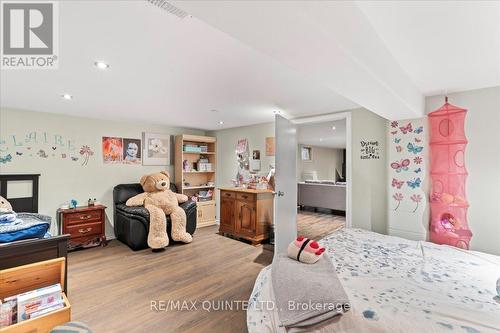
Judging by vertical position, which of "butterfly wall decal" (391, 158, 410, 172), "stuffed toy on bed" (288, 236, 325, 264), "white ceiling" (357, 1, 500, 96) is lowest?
"stuffed toy on bed" (288, 236, 325, 264)

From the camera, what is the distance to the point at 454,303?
1.31 meters

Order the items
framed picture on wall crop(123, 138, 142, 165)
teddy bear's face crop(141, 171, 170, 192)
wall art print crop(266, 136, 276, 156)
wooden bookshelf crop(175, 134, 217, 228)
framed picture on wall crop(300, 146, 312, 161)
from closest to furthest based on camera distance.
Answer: teddy bear's face crop(141, 171, 170, 192), wall art print crop(266, 136, 276, 156), framed picture on wall crop(123, 138, 142, 165), wooden bookshelf crop(175, 134, 217, 228), framed picture on wall crop(300, 146, 312, 161)

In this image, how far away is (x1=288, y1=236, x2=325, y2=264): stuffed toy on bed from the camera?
1.65 m

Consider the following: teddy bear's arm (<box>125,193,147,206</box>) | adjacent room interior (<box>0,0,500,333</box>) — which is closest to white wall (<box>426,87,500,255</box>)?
adjacent room interior (<box>0,0,500,333</box>)

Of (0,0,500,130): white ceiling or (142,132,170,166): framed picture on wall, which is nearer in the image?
(0,0,500,130): white ceiling

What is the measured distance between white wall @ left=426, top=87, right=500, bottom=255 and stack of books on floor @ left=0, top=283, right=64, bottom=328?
3682 mm

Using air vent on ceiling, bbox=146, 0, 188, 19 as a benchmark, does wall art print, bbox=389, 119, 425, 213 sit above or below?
below

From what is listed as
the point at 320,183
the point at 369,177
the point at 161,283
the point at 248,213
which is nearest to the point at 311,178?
the point at 320,183

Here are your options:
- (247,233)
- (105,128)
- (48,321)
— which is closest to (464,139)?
(247,233)

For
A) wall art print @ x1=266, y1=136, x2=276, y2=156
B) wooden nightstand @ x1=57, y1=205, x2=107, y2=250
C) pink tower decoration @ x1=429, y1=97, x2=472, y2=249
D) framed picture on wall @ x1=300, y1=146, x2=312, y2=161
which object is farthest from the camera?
framed picture on wall @ x1=300, y1=146, x2=312, y2=161

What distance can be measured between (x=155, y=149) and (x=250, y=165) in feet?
6.69

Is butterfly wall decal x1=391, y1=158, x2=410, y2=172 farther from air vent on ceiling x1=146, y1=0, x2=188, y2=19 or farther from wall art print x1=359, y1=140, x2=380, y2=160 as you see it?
air vent on ceiling x1=146, y1=0, x2=188, y2=19

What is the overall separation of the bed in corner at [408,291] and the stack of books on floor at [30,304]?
1.30 meters

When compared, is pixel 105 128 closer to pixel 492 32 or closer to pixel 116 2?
pixel 116 2
